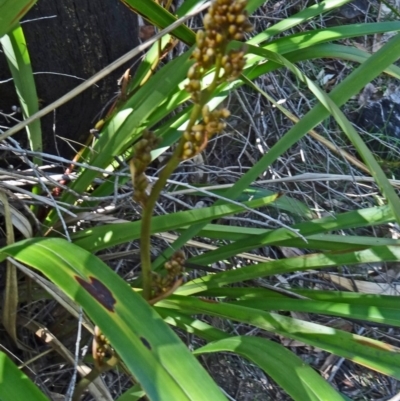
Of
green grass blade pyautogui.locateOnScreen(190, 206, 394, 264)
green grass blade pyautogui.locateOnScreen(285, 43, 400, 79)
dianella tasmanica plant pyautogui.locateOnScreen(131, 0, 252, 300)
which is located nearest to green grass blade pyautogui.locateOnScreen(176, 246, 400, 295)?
green grass blade pyautogui.locateOnScreen(190, 206, 394, 264)

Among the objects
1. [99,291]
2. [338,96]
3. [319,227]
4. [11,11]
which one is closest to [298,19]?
[338,96]

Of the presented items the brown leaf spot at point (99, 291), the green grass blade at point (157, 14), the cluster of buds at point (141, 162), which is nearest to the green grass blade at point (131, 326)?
the brown leaf spot at point (99, 291)

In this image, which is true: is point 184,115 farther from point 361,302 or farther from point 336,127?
point 336,127

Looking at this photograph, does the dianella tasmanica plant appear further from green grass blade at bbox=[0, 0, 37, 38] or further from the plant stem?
green grass blade at bbox=[0, 0, 37, 38]

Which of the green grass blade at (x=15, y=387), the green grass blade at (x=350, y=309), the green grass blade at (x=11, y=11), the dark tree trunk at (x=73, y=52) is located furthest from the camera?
the dark tree trunk at (x=73, y=52)

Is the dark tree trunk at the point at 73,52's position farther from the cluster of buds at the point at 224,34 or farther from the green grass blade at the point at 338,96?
the cluster of buds at the point at 224,34

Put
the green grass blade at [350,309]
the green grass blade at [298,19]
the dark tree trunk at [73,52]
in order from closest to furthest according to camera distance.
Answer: the green grass blade at [350,309]
the green grass blade at [298,19]
the dark tree trunk at [73,52]
